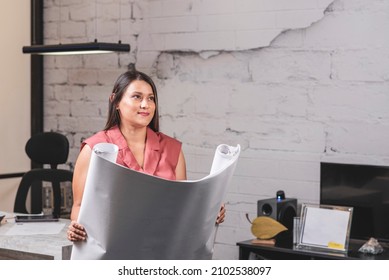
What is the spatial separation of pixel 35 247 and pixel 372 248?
4.97 feet

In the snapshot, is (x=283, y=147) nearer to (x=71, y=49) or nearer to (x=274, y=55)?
(x=274, y=55)

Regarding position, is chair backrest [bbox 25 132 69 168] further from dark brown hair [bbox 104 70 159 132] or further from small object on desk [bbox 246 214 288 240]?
dark brown hair [bbox 104 70 159 132]

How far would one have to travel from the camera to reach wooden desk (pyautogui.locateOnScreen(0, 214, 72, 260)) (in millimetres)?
2113

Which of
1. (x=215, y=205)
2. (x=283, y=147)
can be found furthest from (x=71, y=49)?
(x=215, y=205)

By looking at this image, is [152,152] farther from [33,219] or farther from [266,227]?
[266,227]

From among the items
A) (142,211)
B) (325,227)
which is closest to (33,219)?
(325,227)

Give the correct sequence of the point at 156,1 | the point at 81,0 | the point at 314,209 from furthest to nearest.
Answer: the point at 81,0 → the point at 156,1 → the point at 314,209

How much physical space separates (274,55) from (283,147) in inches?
18.5

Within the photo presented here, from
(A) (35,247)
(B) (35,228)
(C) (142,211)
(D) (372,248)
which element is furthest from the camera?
(D) (372,248)

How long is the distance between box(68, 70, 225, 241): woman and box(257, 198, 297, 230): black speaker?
48.4 inches

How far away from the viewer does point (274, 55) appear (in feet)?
11.6

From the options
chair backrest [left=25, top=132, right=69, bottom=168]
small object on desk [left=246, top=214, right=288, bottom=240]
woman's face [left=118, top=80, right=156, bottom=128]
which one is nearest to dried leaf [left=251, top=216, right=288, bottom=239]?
small object on desk [left=246, top=214, right=288, bottom=240]

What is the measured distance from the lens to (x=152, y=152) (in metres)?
2.03

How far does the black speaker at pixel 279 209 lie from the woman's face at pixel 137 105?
55.7 inches
